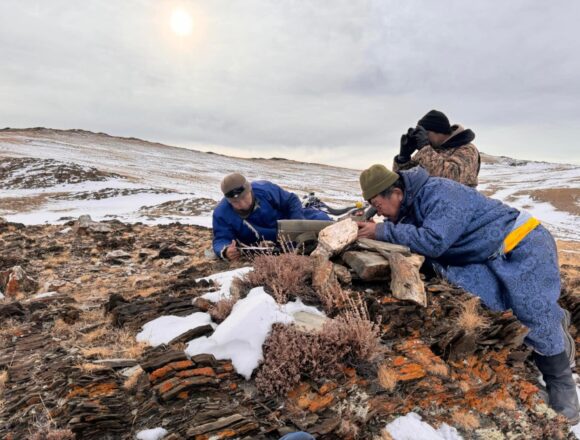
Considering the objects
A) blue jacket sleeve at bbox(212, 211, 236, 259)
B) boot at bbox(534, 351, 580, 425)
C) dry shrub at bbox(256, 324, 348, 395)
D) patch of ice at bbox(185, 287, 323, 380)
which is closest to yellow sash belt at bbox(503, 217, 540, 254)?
boot at bbox(534, 351, 580, 425)

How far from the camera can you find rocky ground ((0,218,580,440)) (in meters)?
3.09

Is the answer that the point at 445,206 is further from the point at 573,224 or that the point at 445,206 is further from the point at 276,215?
the point at 573,224

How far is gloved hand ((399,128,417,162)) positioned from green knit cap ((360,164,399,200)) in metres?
1.98

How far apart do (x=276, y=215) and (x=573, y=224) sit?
35.1m

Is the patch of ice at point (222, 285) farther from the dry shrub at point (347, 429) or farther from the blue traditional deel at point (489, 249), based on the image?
the blue traditional deel at point (489, 249)

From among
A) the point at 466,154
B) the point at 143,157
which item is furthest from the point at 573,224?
the point at 143,157

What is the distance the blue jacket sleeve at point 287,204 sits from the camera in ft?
23.8

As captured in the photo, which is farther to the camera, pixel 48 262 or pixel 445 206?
pixel 48 262

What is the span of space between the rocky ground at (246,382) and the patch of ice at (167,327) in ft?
0.54

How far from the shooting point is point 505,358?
420cm

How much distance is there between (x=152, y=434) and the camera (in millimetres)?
2924

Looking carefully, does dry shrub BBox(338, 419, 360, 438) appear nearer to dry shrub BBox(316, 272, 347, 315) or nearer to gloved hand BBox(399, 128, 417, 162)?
dry shrub BBox(316, 272, 347, 315)

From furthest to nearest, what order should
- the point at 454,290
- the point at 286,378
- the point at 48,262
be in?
1. the point at 48,262
2. the point at 454,290
3. the point at 286,378

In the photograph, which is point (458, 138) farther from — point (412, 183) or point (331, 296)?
point (331, 296)
